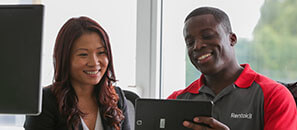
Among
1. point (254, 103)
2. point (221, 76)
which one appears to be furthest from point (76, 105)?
point (254, 103)

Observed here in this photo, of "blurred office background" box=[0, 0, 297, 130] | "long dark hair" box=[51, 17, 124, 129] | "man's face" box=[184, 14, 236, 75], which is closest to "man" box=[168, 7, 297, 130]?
"man's face" box=[184, 14, 236, 75]

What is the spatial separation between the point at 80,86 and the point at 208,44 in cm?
62

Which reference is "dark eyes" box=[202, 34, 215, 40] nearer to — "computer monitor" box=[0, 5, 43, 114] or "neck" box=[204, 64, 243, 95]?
"neck" box=[204, 64, 243, 95]

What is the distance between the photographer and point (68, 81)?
1.45 metres

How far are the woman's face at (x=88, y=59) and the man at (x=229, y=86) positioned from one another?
40 cm

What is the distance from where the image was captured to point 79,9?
2.46 m

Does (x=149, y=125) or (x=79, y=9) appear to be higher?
(x=79, y=9)

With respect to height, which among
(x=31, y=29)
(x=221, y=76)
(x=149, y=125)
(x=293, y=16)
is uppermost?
(x=293, y=16)

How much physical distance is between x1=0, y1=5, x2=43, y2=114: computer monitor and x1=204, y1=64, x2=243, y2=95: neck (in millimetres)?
908

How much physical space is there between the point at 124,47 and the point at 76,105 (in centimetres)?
108

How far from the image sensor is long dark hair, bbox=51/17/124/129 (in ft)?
4.58

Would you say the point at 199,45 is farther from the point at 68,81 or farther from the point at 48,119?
the point at 48,119

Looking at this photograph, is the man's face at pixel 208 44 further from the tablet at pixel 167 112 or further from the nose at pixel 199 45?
the tablet at pixel 167 112

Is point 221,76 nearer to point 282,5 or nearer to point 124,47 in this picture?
point 282,5
